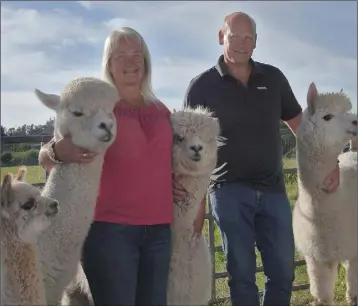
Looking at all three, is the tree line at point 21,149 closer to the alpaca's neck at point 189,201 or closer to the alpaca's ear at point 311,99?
the alpaca's neck at point 189,201

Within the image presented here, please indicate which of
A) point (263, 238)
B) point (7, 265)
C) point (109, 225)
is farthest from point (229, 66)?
point (7, 265)

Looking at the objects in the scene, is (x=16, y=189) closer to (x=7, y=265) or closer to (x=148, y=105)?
(x=7, y=265)

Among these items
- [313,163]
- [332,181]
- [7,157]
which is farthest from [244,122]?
[7,157]

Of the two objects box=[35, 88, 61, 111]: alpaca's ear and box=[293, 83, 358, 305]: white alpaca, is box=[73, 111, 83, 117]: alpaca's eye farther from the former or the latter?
box=[293, 83, 358, 305]: white alpaca

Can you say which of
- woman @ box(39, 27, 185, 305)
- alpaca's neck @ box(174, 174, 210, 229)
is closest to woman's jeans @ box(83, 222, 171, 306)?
woman @ box(39, 27, 185, 305)

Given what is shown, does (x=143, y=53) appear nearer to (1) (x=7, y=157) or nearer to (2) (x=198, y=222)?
(2) (x=198, y=222)

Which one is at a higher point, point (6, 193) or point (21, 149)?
point (21, 149)

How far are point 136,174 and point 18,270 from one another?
2.48 ft

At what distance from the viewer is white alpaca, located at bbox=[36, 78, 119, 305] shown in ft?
10.2

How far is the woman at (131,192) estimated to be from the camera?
302 cm

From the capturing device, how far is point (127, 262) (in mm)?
3014

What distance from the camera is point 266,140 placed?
387cm

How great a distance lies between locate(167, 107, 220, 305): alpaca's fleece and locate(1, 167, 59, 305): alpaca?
876mm

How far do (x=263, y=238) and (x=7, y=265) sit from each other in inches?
66.2
